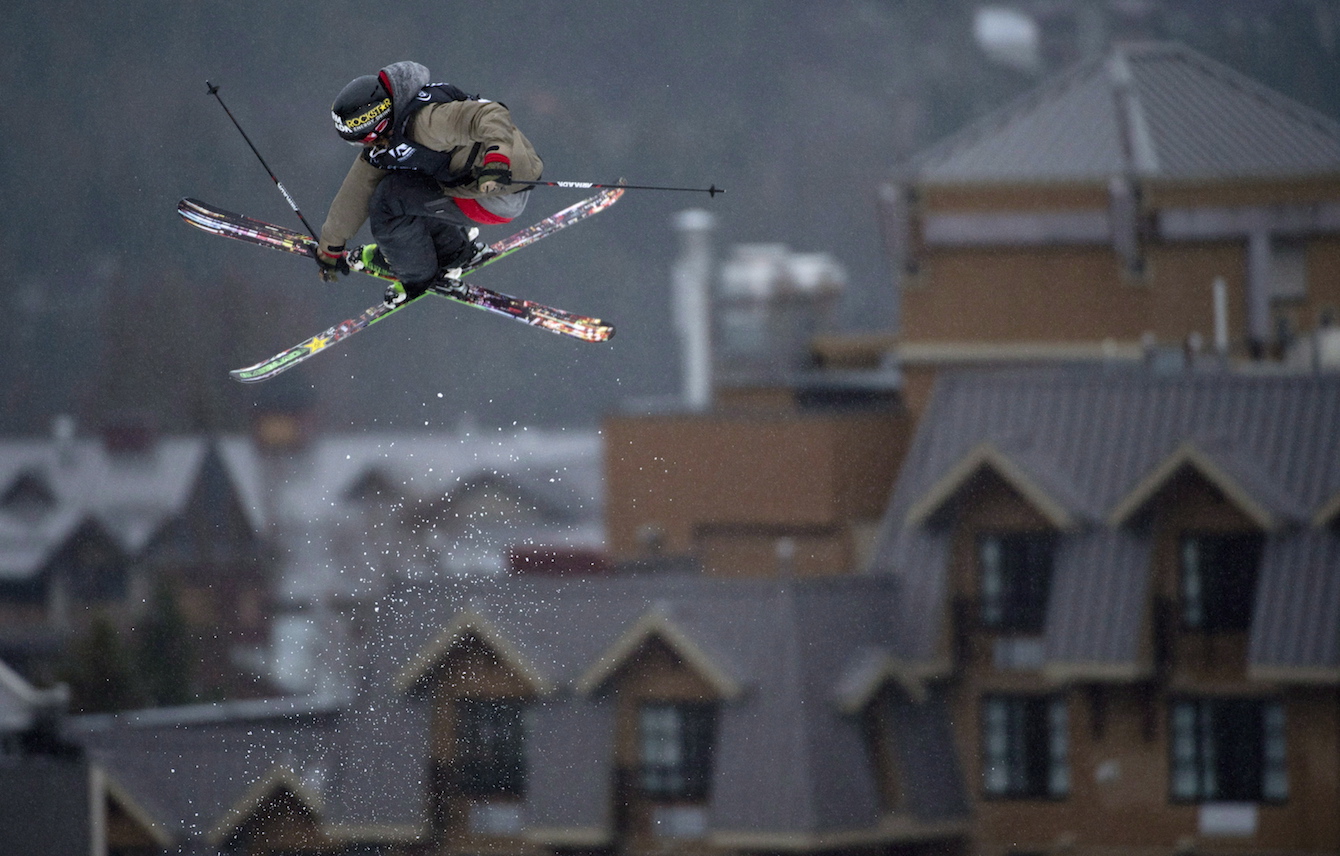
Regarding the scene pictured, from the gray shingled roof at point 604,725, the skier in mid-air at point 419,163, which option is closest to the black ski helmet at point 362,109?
the skier in mid-air at point 419,163

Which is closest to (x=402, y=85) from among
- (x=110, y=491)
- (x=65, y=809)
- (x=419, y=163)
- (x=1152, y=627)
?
(x=419, y=163)

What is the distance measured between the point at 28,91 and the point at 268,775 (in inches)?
1231

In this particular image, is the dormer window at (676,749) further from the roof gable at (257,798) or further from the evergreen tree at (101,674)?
the evergreen tree at (101,674)

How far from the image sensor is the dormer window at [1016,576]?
1390 cm

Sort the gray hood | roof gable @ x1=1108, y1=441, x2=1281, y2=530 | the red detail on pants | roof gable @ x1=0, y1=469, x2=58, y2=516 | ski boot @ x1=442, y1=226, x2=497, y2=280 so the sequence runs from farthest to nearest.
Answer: roof gable @ x1=0, y1=469, x2=58, y2=516 < roof gable @ x1=1108, y1=441, x2=1281, y2=530 < ski boot @ x1=442, y1=226, x2=497, y2=280 < the red detail on pants < the gray hood

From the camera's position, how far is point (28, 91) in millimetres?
42312

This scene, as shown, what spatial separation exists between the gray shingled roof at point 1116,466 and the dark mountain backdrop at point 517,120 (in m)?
7.53

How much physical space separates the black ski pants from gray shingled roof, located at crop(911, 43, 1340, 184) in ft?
30.8

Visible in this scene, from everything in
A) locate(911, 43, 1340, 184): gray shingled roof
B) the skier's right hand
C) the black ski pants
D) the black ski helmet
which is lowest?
the skier's right hand

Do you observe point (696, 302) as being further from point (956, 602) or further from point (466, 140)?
point (466, 140)

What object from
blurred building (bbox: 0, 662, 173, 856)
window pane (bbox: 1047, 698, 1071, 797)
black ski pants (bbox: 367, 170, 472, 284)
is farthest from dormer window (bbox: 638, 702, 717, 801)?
black ski pants (bbox: 367, 170, 472, 284)

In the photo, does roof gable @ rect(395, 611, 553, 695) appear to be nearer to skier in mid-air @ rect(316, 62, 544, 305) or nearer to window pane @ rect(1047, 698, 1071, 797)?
window pane @ rect(1047, 698, 1071, 797)

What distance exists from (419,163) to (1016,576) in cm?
887

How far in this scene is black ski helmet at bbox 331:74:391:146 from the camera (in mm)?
6090
